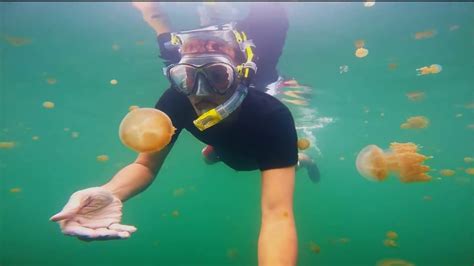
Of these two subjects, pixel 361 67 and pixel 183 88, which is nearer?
pixel 183 88

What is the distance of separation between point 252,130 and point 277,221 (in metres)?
1.15

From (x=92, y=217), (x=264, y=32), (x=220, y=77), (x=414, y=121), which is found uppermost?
(x=414, y=121)

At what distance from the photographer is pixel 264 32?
7914 millimetres

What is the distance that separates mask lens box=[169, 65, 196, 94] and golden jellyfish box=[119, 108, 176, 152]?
0.49 m

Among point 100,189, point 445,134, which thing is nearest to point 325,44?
point 100,189

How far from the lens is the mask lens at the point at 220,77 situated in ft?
12.9

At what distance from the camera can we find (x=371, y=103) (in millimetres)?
17672

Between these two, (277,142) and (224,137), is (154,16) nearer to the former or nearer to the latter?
(224,137)

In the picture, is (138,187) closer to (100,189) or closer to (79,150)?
(100,189)

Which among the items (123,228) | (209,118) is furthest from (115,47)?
(123,228)

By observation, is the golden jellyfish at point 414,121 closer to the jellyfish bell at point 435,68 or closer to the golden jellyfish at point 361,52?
the jellyfish bell at point 435,68

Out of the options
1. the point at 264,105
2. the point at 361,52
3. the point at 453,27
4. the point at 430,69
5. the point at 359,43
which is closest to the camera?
the point at 264,105

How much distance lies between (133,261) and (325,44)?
31354 mm

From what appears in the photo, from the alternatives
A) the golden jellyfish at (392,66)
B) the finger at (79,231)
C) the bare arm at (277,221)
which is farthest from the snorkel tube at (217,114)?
the golden jellyfish at (392,66)
